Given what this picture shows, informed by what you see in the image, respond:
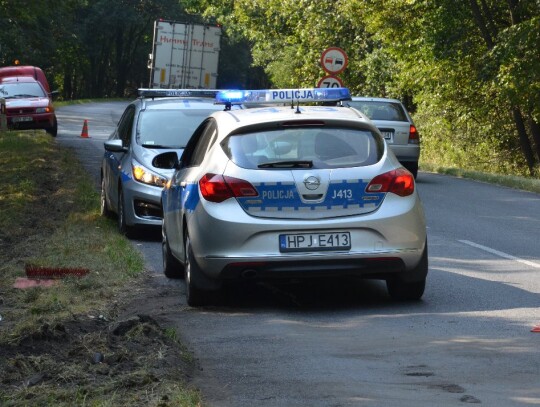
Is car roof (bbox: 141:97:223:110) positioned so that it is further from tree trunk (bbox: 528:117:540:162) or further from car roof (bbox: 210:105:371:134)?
tree trunk (bbox: 528:117:540:162)

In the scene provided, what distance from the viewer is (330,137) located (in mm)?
9680

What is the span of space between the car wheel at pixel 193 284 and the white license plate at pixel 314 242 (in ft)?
2.41

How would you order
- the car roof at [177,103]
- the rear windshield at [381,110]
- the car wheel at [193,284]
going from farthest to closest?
the rear windshield at [381,110], the car roof at [177,103], the car wheel at [193,284]

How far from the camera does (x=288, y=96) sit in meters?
10.6

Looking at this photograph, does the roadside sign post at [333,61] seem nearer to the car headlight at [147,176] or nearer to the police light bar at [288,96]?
the car headlight at [147,176]

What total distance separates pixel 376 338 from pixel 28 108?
31.2m

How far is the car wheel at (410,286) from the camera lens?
31.3ft

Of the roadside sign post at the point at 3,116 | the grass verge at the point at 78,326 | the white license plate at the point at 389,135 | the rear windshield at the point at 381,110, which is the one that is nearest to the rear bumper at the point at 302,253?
the grass verge at the point at 78,326

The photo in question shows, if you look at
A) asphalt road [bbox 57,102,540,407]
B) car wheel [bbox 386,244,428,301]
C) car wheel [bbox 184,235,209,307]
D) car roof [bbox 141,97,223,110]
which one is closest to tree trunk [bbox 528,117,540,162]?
car roof [bbox 141,97,223,110]

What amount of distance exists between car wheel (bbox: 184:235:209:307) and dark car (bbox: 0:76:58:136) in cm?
2870

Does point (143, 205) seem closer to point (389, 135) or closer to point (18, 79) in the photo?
point (389, 135)

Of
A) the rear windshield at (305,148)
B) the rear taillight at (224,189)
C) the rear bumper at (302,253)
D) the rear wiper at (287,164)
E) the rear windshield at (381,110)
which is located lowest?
the rear windshield at (381,110)

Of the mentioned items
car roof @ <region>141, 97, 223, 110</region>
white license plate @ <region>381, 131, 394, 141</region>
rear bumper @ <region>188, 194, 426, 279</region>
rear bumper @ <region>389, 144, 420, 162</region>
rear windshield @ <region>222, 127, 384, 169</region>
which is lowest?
rear bumper @ <region>389, 144, 420, 162</region>

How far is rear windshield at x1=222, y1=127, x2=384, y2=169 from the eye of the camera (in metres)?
9.42
